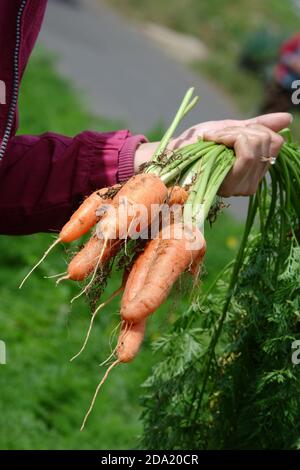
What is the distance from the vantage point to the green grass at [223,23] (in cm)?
1248

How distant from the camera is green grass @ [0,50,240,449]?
3.75 meters

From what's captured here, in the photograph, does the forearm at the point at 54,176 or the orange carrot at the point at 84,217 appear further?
the forearm at the point at 54,176

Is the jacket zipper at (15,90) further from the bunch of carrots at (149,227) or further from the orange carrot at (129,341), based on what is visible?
the orange carrot at (129,341)

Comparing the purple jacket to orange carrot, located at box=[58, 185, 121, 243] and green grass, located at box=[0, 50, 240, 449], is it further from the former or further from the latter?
green grass, located at box=[0, 50, 240, 449]

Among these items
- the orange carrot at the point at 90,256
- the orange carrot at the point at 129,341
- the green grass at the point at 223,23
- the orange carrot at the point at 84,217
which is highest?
the orange carrot at the point at 84,217

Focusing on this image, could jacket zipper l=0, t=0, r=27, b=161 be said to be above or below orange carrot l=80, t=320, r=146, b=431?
above

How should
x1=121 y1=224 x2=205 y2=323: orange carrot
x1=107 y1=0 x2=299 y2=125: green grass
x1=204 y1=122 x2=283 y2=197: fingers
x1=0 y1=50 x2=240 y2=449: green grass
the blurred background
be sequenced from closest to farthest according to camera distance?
x1=121 y1=224 x2=205 y2=323: orange carrot
x1=204 y1=122 x2=283 y2=197: fingers
x1=0 y1=50 x2=240 y2=449: green grass
the blurred background
x1=107 y1=0 x2=299 y2=125: green grass

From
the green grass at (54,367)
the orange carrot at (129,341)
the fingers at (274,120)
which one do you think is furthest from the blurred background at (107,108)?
the fingers at (274,120)

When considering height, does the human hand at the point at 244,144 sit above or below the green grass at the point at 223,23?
above

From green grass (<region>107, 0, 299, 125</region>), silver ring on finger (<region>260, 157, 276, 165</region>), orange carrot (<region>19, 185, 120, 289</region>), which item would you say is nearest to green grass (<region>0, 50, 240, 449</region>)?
orange carrot (<region>19, 185, 120, 289</region>)

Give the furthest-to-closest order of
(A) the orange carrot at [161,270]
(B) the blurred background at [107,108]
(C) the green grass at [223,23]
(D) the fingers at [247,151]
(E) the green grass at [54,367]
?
1. (C) the green grass at [223,23]
2. (B) the blurred background at [107,108]
3. (E) the green grass at [54,367]
4. (D) the fingers at [247,151]
5. (A) the orange carrot at [161,270]

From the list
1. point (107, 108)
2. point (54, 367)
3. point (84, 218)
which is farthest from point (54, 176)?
point (107, 108)

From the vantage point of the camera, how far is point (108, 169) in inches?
93.7

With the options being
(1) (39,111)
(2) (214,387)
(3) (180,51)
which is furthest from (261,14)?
(2) (214,387)
